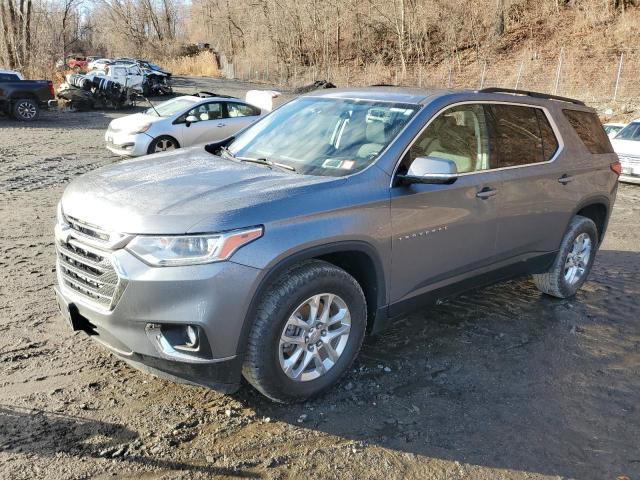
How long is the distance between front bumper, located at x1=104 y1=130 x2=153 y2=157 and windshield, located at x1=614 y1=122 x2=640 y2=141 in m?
10.5

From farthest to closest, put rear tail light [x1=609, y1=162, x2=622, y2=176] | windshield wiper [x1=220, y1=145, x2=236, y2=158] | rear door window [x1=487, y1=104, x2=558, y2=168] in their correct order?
rear tail light [x1=609, y1=162, x2=622, y2=176] < rear door window [x1=487, y1=104, x2=558, y2=168] < windshield wiper [x1=220, y1=145, x2=236, y2=158]

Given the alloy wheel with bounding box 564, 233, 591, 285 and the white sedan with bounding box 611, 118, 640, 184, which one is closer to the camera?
the alloy wheel with bounding box 564, 233, 591, 285

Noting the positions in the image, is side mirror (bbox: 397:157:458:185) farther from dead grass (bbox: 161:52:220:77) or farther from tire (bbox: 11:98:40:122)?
dead grass (bbox: 161:52:220:77)

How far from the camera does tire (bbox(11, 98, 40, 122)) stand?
18.7 metres

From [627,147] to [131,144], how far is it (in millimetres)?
10624

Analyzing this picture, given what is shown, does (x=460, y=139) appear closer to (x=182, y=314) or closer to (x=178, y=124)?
(x=182, y=314)

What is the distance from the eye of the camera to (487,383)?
12.4 feet

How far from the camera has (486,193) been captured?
4078 mm

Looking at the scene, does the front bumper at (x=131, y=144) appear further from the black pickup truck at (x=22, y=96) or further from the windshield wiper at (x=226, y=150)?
the black pickup truck at (x=22, y=96)

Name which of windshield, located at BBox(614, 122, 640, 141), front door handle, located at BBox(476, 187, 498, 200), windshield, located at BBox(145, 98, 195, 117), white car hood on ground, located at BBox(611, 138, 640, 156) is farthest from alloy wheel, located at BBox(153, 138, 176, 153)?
windshield, located at BBox(614, 122, 640, 141)

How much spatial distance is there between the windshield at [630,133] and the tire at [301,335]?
11.8 meters

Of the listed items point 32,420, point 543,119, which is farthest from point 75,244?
point 543,119

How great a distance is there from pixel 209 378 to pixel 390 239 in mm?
1379

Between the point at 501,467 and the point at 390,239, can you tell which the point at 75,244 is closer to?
the point at 390,239
